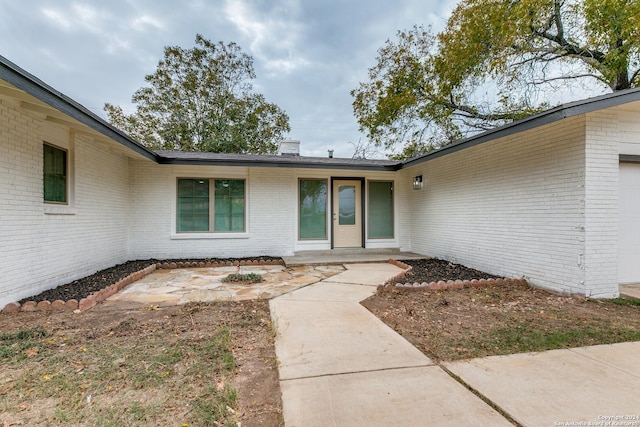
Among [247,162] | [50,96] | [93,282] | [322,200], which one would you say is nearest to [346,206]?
[322,200]

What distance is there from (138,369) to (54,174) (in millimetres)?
4097

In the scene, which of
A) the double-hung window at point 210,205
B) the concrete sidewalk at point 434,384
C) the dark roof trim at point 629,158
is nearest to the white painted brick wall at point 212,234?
the double-hung window at point 210,205

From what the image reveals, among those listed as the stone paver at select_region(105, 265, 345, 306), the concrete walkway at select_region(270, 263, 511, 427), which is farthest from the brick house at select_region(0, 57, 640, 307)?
the concrete walkway at select_region(270, 263, 511, 427)

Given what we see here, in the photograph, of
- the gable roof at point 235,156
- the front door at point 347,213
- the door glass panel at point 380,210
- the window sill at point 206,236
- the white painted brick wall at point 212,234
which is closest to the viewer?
the gable roof at point 235,156

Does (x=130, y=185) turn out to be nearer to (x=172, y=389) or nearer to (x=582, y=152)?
(x=172, y=389)

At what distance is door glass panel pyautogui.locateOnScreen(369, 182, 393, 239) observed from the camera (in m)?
8.78

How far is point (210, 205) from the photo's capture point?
7.72 meters

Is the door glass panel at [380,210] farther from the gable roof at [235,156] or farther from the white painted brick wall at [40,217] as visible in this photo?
the white painted brick wall at [40,217]

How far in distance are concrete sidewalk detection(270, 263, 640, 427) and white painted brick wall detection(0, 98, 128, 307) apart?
3685mm

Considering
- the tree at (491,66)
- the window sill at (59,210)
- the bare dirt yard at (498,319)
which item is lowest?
the bare dirt yard at (498,319)

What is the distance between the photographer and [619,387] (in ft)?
6.82

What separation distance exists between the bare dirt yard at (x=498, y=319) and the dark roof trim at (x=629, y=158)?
83.9 inches

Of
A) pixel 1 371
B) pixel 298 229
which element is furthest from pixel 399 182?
pixel 1 371

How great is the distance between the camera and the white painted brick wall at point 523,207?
4.32 meters
